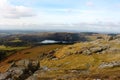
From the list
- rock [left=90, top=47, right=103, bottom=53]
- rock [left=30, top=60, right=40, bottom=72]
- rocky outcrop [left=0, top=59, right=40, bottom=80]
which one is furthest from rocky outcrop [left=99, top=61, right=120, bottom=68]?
rocky outcrop [left=0, top=59, right=40, bottom=80]

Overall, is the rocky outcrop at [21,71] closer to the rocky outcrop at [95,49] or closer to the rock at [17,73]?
the rock at [17,73]

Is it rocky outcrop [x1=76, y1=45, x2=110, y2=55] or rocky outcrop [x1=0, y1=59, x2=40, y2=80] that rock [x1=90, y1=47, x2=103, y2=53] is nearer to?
rocky outcrop [x1=76, y1=45, x2=110, y2=55]

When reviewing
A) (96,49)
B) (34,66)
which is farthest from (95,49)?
(34,66)

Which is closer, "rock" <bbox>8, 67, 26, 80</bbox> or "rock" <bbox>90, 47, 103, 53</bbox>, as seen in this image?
"rock" <bbox>8, 67, 26, 80</bbox>

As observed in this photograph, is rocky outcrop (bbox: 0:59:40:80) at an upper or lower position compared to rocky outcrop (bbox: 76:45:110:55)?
lower

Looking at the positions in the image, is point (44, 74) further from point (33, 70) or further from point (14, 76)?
point (14, 76)

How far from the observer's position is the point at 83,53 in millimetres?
117000

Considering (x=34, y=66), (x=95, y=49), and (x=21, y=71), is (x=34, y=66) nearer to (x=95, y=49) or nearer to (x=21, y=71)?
(x=21, y=71)

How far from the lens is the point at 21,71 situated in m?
73.3

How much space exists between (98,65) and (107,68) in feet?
26.6

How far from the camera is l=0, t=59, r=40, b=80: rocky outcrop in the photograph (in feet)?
228

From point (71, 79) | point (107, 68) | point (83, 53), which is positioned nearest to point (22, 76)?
point (71, 79)

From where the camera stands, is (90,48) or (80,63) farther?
(90,48)

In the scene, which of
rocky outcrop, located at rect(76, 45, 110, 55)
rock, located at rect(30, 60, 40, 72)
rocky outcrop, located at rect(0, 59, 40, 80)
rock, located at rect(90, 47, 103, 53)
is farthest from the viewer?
rock, located at rect(90, 47, 103, 53)
